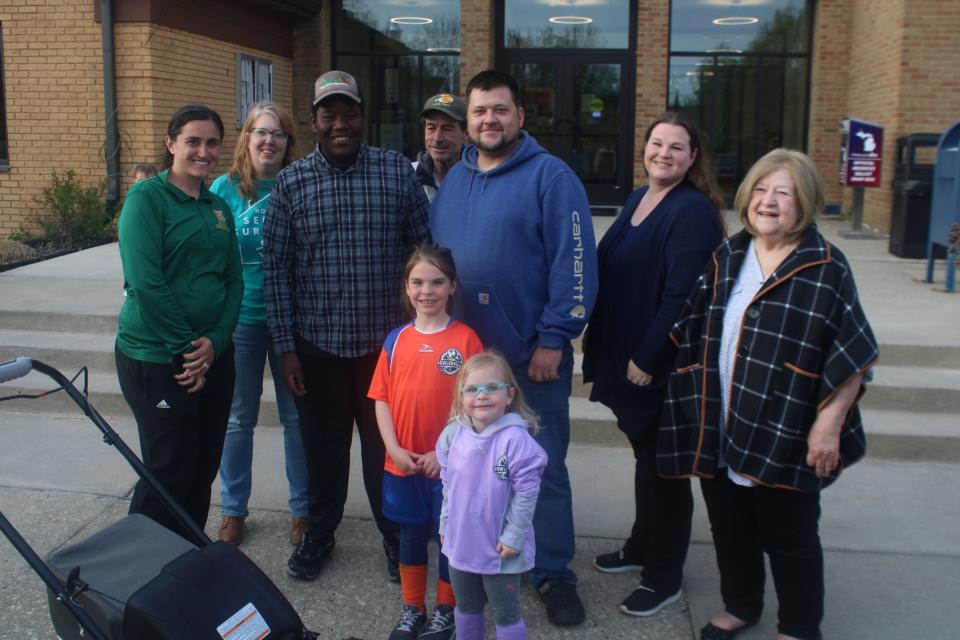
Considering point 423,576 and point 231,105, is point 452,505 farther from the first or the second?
point 231,105

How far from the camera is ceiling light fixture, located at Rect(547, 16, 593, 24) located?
549 inches

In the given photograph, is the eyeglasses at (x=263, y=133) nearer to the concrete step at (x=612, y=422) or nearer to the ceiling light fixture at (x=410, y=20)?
the concrete step at (x=612, y=422)

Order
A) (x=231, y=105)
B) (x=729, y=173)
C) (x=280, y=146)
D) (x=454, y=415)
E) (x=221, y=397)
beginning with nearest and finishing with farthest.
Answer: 1. (x=454, y=415)
2. (x=221, y=397)
3. (x=280, y=146)
4. (x=231, y=105)
5. (x=729, y=173)

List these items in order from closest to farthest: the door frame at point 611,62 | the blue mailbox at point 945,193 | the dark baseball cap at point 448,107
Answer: the dark baseball cap at point 448,107 → the blue mailbox at point 945,193 → the door frame at point 611,62

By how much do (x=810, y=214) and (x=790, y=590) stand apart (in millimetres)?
1268

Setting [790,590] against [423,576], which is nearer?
[790,590]

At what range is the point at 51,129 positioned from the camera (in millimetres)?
11094

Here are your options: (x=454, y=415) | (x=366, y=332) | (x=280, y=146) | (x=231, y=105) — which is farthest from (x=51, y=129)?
(x=454, y=415)

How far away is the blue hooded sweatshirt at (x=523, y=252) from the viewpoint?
3283 millimetres

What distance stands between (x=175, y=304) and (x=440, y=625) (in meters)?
1.52

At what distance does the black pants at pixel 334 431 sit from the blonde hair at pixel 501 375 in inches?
29.0

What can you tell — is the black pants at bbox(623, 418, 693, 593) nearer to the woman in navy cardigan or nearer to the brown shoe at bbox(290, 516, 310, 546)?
the woman in navy cardigan

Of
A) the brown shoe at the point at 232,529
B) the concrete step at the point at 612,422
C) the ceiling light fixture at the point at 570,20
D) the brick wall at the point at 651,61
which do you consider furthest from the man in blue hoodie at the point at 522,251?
the ceiling light fixture at the point at 570,20

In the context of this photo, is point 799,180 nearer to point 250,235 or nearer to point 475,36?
point 250,235
